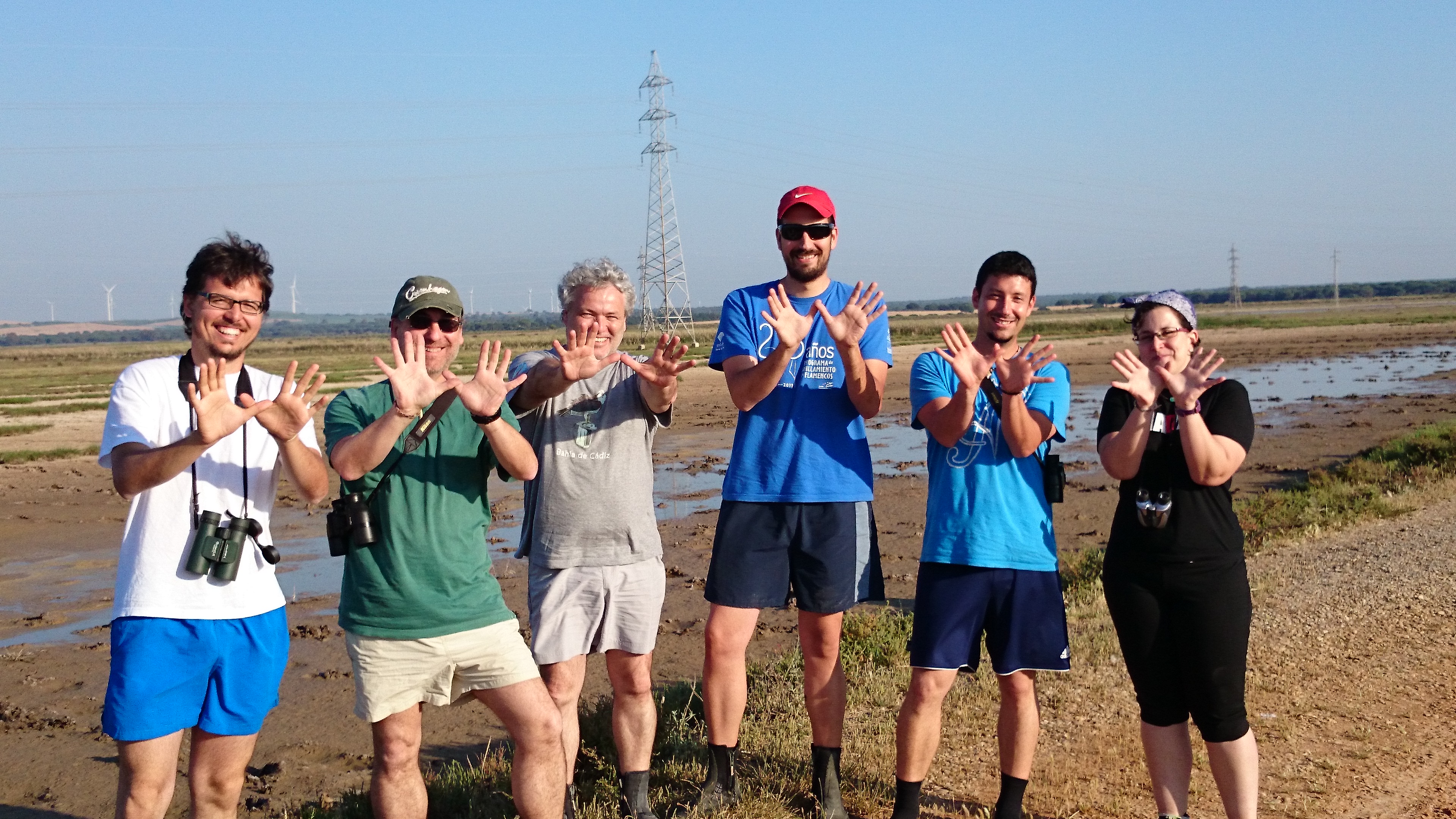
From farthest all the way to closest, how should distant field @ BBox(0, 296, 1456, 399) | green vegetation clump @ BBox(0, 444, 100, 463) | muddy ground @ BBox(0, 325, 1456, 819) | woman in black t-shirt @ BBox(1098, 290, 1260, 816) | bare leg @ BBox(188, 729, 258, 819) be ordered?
distant field @ BBox(0, 296, 1456, 399), green vegetation clump @ BBox(0, 444, 100, 463), muddy ground @ BBox(0, 325, 1456, 819), woman in black t-shirt @ BBox(1098, 290, 1260, 816), bare leg @ BBox(188, 729, 258, 819)

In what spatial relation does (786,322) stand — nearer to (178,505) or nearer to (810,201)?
(810,201)

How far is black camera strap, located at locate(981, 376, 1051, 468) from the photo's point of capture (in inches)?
163

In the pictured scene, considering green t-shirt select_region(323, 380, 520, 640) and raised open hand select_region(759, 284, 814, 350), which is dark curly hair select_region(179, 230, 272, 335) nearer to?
green t-shirt select_region(323, 380, 520, 640)

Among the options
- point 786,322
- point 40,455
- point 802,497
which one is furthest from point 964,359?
point 40,455

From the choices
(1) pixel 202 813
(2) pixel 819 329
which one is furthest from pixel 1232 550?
(1) pixel 202 813

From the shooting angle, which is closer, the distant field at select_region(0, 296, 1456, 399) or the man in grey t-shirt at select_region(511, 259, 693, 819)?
the man in grey t-shirt at select_region(511, 259, 693, 819)

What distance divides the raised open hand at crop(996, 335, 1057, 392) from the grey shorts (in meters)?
1.45

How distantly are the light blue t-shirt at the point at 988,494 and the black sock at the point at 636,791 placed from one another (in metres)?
1.38

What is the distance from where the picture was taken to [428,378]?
354 cm

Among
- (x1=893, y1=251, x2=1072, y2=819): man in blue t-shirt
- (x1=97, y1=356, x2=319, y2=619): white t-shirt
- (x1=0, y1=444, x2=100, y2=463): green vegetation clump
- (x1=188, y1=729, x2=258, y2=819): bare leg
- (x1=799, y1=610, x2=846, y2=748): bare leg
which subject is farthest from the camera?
(x1=0, y1=444, x2=100, y2=463): green vegetation clump

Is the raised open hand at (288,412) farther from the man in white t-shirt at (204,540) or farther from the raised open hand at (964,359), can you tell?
the raised open hand at (964,359)

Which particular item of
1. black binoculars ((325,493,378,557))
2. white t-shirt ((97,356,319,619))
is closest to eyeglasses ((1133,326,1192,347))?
black binoculars ((325,493,378,557))

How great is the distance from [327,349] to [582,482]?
8069 centimetres

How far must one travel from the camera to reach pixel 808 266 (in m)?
4.46
